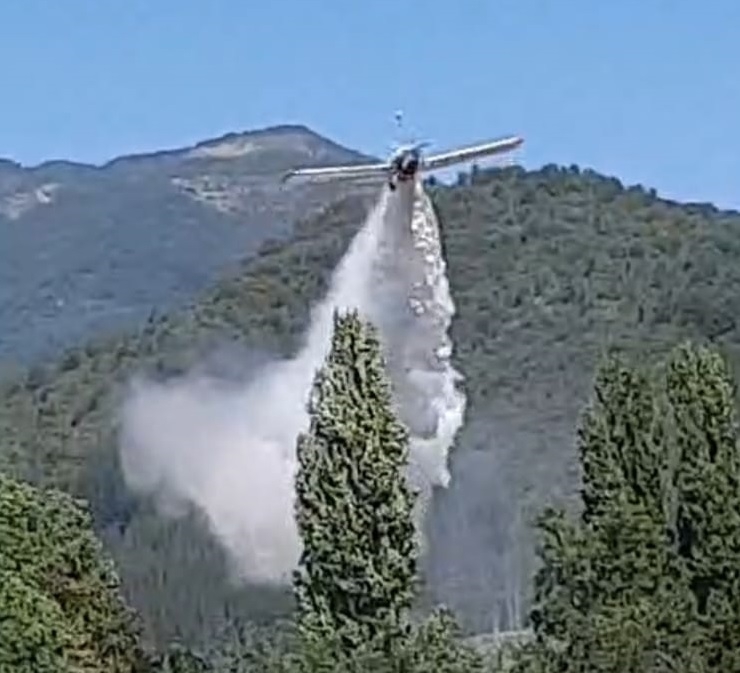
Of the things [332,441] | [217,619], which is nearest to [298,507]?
[332,441]

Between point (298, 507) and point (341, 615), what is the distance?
278 cm

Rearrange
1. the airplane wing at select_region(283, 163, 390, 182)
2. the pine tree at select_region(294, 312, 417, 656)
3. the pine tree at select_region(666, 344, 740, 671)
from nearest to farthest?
the pine tree at select_region(294, 312, 417, 656)
the pine tree at select_region(666, 344, 740, 671)
the airplane wing at select_region(283, 163, 390, 182)

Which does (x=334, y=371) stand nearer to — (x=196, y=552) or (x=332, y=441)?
(x=332, y=441)

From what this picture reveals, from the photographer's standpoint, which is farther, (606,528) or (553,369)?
(553,369)

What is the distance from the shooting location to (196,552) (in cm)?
14450

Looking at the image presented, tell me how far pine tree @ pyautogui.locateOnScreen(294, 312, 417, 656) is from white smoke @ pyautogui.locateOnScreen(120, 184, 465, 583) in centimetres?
265

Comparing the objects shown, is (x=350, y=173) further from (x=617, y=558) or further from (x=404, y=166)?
(x=617, y=558)

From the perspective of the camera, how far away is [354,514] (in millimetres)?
55500

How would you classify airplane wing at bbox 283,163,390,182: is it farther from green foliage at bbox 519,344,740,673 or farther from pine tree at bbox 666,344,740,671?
pine tree at bbox 666,344,740,671

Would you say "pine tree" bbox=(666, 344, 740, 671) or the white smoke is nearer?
"pine tree" bbox=(666, 344, 740, 671)

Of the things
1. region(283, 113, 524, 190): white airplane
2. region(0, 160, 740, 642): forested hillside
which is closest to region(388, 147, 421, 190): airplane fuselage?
region(283, 113, 524, 190): white airplane

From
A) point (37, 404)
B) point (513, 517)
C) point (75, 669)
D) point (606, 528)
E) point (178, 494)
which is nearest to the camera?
point (75, 669)

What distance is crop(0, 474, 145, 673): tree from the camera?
52.2 meters

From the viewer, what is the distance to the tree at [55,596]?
5216 cm
